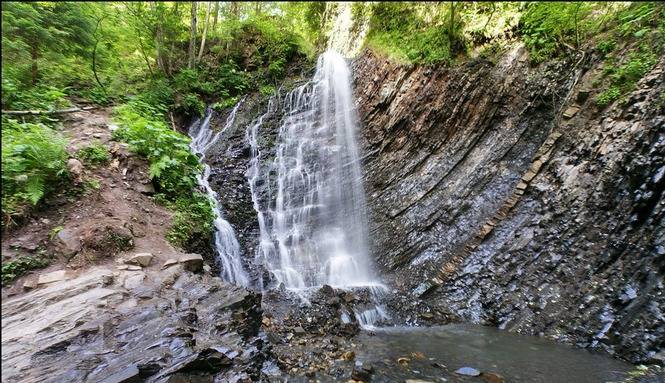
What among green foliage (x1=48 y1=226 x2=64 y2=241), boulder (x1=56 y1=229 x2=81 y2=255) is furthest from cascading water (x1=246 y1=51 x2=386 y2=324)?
green foliage (x1=48 y1=226 x2=64 y2=241)

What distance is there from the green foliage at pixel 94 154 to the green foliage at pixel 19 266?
2.46 meters

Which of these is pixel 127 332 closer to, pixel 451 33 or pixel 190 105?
pixel 451 33

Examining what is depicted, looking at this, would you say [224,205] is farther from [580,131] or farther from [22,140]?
[580,131]

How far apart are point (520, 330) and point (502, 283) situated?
100 cm

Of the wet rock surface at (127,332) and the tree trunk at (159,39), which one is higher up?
the tree trunk at (159,39)

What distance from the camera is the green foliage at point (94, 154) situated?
6762mm

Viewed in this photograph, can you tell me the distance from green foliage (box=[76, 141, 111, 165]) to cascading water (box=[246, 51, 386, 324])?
4099mm

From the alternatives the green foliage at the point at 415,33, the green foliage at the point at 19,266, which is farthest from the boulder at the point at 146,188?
the green foliage at the point at 415,33

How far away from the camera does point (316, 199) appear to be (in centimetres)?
1087

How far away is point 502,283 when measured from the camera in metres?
7.29

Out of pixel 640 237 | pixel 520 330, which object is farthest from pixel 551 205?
A: pixel 520 330

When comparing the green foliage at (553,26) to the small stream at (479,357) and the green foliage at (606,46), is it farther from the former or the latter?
the small stream at (479,357)

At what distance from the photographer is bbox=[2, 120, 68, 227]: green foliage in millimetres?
4887

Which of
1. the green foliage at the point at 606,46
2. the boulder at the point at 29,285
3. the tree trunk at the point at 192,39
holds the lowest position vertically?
the boulder at the point at 29,285
